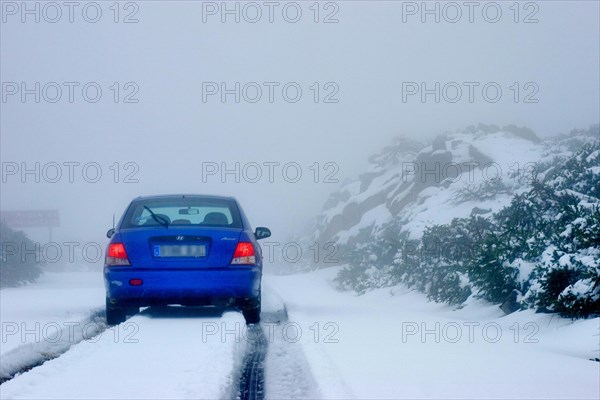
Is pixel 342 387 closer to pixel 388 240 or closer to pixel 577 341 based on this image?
pixel 577 341

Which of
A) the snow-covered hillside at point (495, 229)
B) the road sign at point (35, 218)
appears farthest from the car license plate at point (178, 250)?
the road sign at point (35, 218)

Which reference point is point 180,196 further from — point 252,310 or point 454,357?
point 454,357

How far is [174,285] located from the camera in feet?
29.7

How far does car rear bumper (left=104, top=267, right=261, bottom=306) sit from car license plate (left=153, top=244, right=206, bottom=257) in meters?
0.20

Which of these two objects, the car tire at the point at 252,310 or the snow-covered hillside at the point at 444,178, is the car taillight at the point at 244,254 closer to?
the car tire at the point at 252,310

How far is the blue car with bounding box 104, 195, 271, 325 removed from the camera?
906 cm

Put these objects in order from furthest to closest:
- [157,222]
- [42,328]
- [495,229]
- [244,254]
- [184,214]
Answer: [495,229] < [184,214] < [157,222] < [244,254] < [42,328]

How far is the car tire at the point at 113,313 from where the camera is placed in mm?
9406

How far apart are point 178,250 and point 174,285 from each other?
45 centimetres

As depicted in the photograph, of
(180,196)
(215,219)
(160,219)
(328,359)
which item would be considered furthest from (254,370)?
(180,196)

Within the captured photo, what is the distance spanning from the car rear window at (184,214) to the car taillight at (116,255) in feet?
1.38

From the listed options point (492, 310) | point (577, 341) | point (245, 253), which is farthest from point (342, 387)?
point (492, 310)

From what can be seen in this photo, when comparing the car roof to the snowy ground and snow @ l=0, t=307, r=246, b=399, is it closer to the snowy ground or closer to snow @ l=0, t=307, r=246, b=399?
the snowy ground

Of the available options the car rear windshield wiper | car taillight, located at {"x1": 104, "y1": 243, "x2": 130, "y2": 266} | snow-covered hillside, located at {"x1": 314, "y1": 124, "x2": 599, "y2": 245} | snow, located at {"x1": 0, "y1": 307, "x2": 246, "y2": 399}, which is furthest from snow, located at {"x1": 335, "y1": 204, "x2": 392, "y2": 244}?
snow, located at {"x1": 0, "y1": 307, "x2": 246, "y2": 399}
